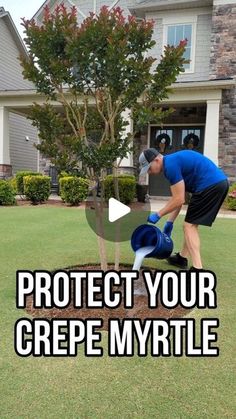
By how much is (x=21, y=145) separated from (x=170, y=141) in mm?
8583

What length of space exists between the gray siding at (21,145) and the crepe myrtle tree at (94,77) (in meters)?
14.6

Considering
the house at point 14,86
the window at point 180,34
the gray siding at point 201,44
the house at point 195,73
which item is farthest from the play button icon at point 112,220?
the house at point 14,86

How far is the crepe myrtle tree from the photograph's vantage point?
3.28 m

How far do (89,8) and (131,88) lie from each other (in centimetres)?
1317

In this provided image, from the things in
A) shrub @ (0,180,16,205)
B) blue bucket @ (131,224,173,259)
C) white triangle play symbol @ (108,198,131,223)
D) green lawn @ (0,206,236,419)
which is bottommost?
green lawn @ (0,206,236,419)

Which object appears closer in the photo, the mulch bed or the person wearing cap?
the mulch bed

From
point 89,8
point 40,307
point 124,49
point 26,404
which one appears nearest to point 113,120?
point 124,49

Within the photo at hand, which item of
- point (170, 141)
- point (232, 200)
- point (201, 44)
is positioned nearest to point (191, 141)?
point (170, 141)

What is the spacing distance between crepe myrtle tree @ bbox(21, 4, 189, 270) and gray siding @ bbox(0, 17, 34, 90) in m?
14.9

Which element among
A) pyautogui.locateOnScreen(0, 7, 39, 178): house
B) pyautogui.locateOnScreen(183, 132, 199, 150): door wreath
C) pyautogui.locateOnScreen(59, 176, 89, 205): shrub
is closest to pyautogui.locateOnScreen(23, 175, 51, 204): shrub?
pyautogui.locateOnScreen(59, 176, 89, 205): shrub

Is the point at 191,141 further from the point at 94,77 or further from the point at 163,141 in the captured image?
the point at 94,77

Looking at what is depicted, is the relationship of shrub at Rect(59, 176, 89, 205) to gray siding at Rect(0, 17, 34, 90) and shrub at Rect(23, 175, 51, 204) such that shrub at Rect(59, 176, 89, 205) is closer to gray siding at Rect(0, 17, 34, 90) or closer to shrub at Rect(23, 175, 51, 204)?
shrub at Rect(23, 175, 51, 204)

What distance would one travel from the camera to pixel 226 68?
40.9ft

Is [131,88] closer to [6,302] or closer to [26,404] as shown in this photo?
[6,302]
